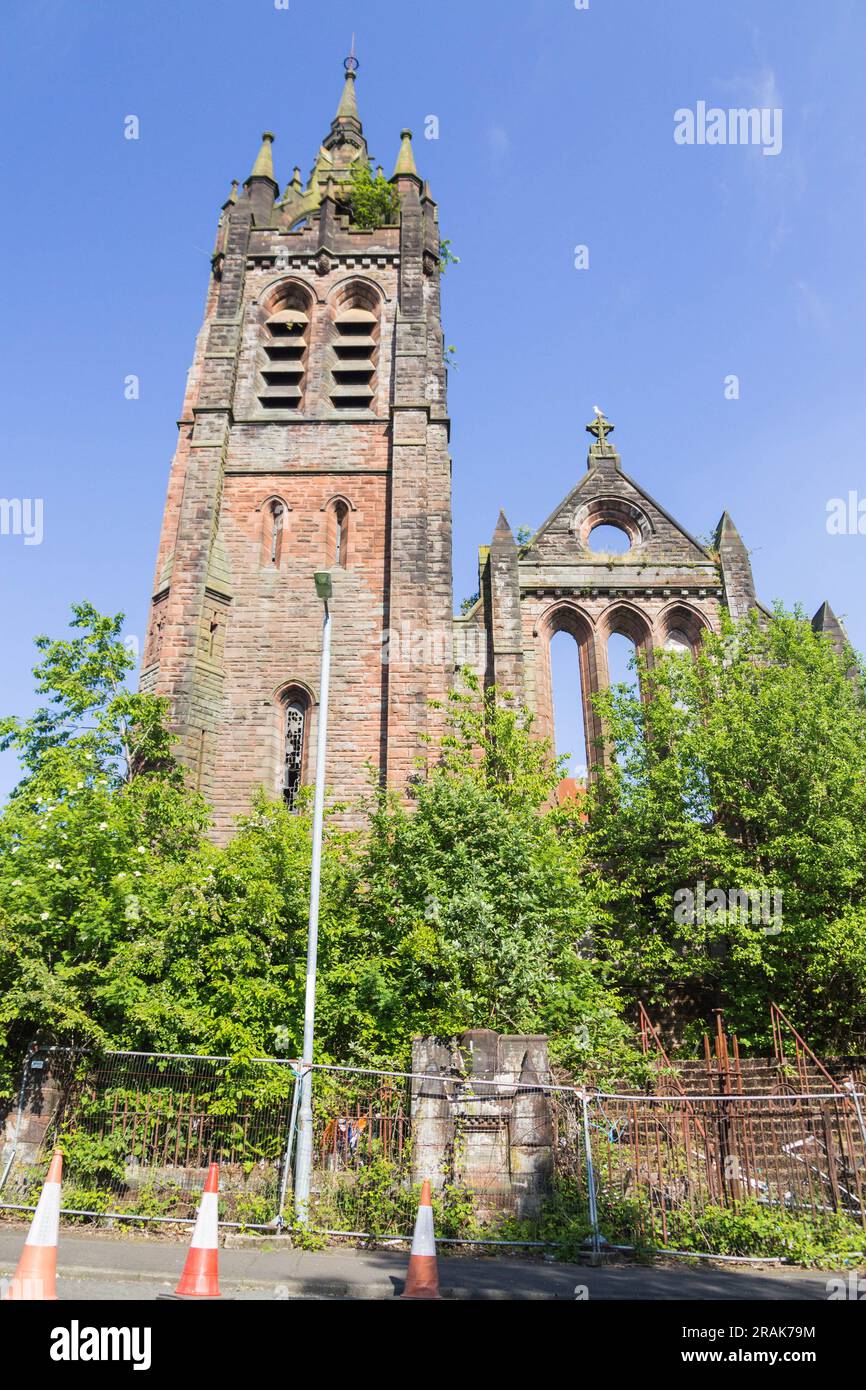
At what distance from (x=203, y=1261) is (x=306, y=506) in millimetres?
18611

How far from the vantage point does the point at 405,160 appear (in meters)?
28.4

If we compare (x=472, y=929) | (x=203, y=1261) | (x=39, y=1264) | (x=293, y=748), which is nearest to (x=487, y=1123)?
(x=472, y=929)

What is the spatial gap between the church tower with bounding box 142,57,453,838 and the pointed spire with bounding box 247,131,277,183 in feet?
0.18

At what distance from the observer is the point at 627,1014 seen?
17.9 metres

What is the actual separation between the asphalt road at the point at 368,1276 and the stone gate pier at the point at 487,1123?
1028mm

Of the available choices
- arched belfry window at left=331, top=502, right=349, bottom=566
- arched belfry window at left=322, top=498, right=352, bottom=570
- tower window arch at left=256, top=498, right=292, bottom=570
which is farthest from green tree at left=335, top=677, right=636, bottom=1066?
tower window arch at left=256, top=498, right=292, bottom=570

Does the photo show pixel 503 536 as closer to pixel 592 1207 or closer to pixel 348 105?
pixel 592 1207

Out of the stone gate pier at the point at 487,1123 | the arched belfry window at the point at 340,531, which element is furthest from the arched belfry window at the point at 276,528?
the stone gate pier at the point at 487,1123

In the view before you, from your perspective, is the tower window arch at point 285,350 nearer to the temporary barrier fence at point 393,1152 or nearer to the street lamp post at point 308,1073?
the street lamp post at point 308,1073

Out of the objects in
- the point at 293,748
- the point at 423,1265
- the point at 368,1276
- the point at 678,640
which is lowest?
the point at 368,1276

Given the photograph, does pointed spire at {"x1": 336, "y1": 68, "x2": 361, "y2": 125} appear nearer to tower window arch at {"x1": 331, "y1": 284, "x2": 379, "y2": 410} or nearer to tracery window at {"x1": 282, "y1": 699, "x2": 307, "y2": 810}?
tower window arch at {"x1": 331, "y1": 284, "x2": 379, "y2": 410}

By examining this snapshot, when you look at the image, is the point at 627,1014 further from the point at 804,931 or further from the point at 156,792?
the point at 156,792
